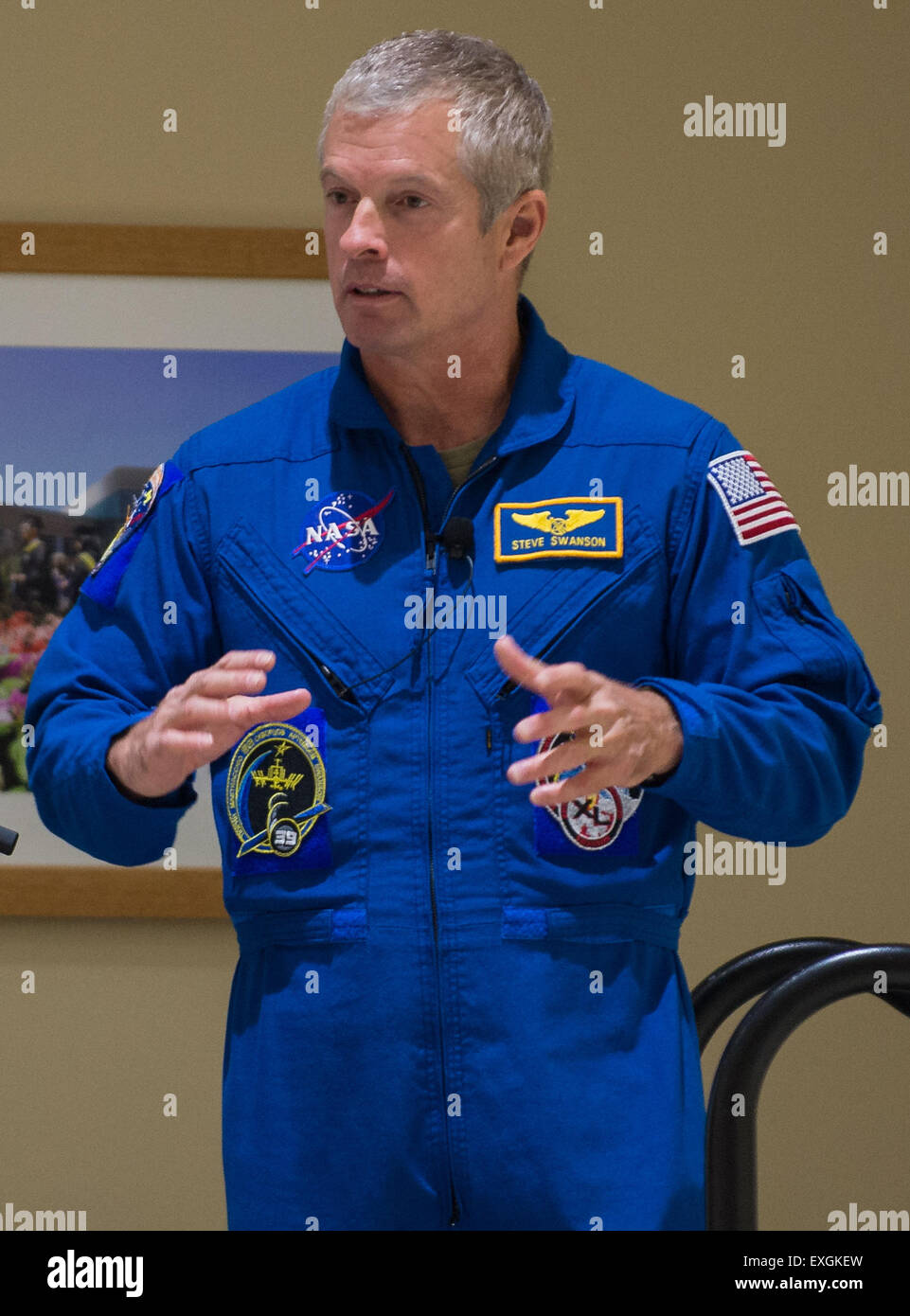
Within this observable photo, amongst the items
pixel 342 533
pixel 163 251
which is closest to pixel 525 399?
pixel 342 533

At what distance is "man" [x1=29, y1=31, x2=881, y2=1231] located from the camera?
3.55 feet

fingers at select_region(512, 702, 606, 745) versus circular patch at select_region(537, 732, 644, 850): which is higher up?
fingers at select_region(512, 702, 606, 745)

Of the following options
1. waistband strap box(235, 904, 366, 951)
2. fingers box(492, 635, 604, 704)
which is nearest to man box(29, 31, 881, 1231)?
waistband strap box(235, 904, 366, 951)

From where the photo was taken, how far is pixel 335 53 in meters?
2.23

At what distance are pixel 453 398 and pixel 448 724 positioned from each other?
0.89 ft

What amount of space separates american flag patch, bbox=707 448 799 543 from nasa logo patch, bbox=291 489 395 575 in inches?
9.9

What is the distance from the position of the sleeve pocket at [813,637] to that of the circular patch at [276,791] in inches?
13.9

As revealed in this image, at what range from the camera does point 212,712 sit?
3.14ft

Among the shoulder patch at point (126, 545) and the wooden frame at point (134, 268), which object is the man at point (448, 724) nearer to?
the shoulder patch at point (126, 545)

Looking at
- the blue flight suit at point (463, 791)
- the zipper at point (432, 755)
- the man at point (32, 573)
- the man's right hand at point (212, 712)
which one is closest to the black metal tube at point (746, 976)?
the blue flight suit at point (463, 791)

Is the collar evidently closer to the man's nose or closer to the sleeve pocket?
the man's nose

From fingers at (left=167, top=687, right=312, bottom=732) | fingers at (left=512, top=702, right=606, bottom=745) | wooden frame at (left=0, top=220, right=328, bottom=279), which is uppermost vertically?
wooden frame at (left=0, top=220, right=328, bottom=279)

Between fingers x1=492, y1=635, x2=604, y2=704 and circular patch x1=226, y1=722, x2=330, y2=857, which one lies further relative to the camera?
circular patch x1=226, y1=722, x2=330, y2=857

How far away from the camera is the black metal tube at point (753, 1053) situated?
1.42 m
